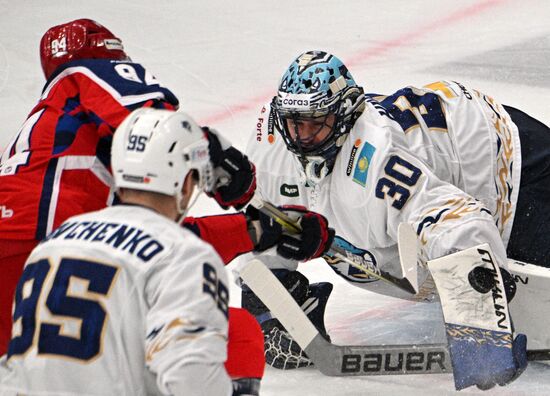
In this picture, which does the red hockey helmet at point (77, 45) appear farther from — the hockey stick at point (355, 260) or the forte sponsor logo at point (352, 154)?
the forte sponsor logo at point (352, 154)

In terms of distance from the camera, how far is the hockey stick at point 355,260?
3.15 meters

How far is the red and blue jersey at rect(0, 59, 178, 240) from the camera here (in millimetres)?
3025

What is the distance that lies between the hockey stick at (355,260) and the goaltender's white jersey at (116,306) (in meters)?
0.90

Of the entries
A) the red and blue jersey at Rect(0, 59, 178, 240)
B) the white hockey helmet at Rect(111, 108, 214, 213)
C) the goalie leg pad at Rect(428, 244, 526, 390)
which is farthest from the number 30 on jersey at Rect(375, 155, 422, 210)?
the white hockey helmet at Rect(111, 108, 214, 213)

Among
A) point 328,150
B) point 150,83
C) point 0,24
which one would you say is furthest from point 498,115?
point 0,24

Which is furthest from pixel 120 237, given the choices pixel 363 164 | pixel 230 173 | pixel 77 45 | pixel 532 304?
pixel 532 304

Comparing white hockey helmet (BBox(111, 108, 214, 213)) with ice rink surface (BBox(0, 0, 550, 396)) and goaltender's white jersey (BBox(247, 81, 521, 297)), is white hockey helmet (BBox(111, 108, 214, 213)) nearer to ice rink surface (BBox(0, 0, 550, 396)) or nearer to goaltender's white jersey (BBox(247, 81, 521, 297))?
goaltender's white jersey (BBox(247, 81, 521, 297))

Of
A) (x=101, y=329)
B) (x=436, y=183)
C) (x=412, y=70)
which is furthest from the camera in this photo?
(x=412, y=70)

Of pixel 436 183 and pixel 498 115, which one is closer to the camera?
pixel 436 183

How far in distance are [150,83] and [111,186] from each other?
0.97ft

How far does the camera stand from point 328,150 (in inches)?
147

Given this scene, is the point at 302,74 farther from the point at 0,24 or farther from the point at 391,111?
the point at 0,24

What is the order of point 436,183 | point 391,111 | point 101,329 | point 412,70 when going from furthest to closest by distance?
point 412,70 < point 391,111 < point 436,183 < point 101,329

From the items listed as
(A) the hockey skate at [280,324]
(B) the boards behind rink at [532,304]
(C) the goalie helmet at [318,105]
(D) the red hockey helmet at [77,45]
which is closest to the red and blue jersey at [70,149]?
(D) the red hockey helmet at [77,45]
